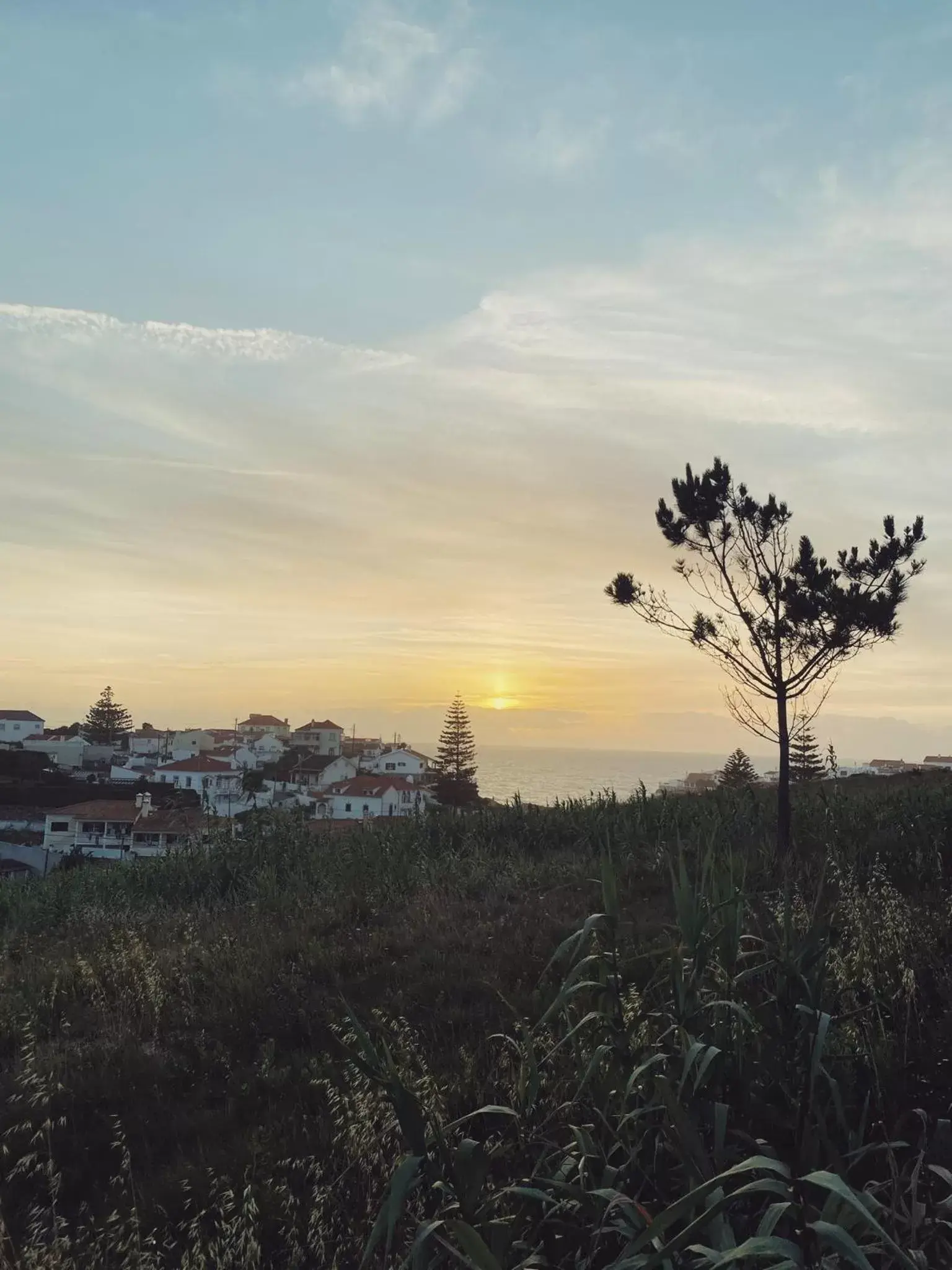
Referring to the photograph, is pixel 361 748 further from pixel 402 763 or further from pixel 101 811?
pixel 101 811

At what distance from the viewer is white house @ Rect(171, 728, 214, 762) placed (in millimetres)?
109562

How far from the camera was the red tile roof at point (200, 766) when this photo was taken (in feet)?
234

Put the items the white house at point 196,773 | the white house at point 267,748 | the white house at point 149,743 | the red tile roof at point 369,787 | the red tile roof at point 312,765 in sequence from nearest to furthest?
the red tile roof at point 369,787 < the white house at point 196,773 < the red tile roof at point 312,765 < the white house at point 267,748 < the white house at point 149,743

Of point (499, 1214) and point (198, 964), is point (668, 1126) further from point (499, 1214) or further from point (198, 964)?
point (198, 964)

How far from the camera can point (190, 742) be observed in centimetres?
11175

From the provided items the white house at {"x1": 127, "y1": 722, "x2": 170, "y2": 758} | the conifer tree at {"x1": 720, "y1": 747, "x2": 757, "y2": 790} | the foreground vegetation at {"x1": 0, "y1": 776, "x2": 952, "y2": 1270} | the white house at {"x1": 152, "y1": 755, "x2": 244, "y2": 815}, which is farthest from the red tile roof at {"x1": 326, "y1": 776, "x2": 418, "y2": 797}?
the foreground vegetation at {"x1": 0, "y1": 776, "x2": 952, "y2": 1270}

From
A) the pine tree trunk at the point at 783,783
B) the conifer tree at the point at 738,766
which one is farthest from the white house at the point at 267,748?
the pine tree trunk at the point at 783,783

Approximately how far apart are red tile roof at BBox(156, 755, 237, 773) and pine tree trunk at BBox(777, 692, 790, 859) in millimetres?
66624

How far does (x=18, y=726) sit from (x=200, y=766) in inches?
1995

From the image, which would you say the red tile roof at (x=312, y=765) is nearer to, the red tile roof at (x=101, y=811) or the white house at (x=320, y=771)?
the white house at (x=320, y=771)

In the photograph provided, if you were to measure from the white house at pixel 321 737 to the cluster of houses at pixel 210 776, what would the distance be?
11 centimetres

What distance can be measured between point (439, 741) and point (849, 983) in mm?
65633


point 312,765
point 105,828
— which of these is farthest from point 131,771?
point 105,828

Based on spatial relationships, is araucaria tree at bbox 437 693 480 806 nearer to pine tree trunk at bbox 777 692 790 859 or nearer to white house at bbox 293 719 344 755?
white house at bbox 293 719 344 755
